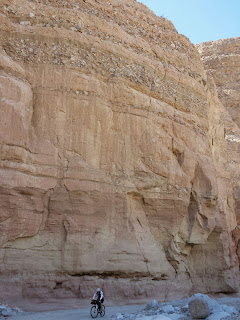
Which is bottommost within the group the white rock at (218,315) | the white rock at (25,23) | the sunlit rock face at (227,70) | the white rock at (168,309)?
the white rock at (218,315)

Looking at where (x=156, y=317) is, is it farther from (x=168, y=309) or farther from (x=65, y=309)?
(x=65, y=309)

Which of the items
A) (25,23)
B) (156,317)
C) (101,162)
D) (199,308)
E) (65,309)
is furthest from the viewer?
(25,23)

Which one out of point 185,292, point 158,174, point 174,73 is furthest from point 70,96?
point 185,292

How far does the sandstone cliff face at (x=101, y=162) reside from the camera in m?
11.7

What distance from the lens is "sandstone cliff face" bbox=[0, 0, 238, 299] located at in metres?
11.7

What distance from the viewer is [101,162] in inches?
520

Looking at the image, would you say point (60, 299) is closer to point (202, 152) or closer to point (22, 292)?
point (22, 292)

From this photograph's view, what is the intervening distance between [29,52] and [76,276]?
7.03 meters

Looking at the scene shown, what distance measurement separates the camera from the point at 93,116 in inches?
524

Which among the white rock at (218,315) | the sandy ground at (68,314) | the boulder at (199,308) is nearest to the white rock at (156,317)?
the boulder at (199,308)

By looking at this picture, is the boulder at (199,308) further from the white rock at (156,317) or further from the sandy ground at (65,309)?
the sandy ground at (65,309)

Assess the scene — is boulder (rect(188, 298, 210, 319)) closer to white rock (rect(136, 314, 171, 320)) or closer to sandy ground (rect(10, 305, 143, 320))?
white rock (rect(136, 314, 171, 320))

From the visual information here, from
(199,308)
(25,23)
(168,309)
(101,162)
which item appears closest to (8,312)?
(168,309)

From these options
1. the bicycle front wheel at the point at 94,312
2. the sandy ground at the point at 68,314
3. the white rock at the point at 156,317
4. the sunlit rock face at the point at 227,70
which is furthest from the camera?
the sunlit rock face at the point at 227,70
